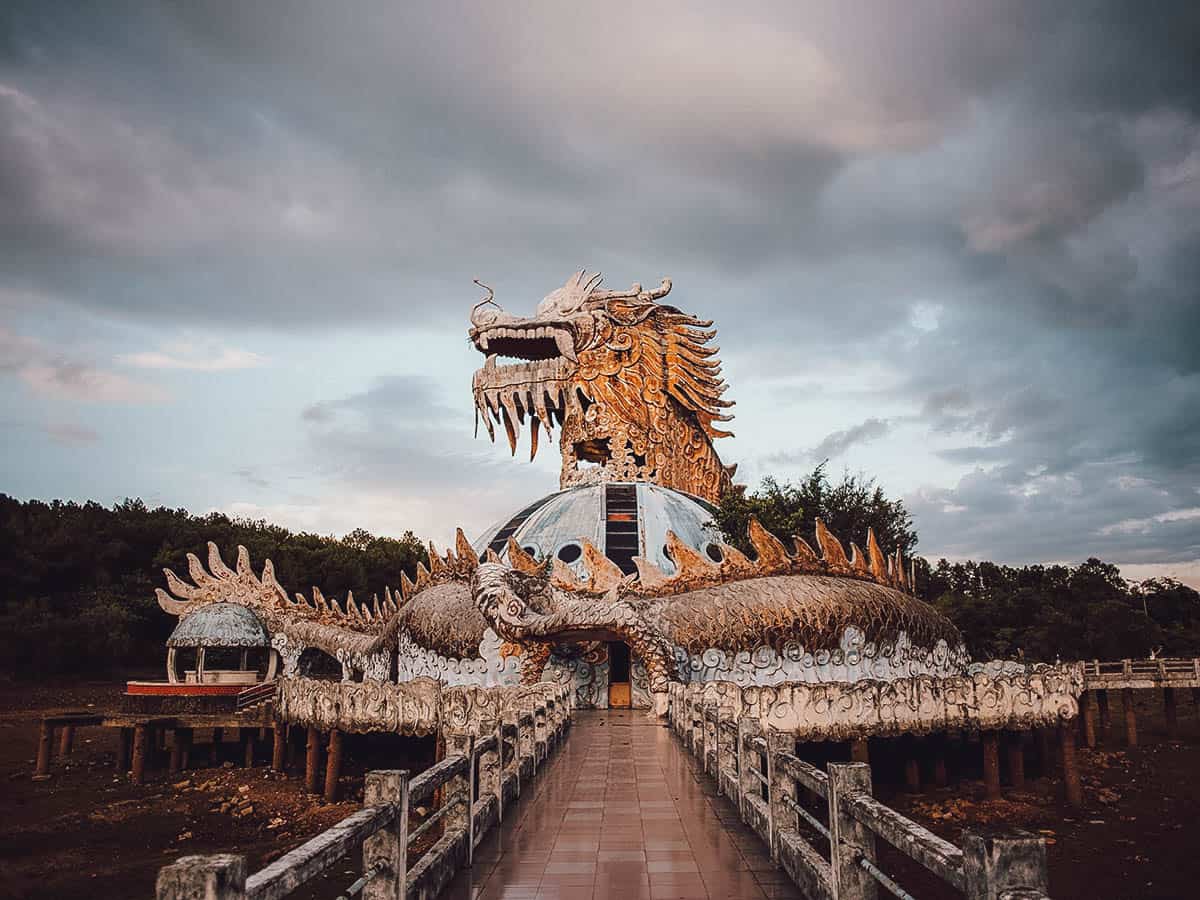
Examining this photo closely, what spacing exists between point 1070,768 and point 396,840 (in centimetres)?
1733

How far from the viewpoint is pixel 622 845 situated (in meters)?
7.02

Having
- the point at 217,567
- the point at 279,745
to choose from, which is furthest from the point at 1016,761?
the point at 217,567

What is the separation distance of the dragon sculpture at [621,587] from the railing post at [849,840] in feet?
40.4

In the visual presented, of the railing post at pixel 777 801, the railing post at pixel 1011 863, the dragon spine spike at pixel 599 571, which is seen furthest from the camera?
the dragon spine spike at pixel 599 571

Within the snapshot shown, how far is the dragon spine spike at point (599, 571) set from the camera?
19.6m

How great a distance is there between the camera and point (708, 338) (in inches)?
1121

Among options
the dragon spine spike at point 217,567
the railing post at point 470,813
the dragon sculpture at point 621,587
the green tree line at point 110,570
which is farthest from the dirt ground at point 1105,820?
the green tree line at point 110,570

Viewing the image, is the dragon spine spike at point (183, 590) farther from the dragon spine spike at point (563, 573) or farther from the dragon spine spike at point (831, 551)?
the dragon spine spike at point (831, 551)

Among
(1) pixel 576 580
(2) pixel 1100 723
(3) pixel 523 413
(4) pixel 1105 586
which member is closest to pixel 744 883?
(1) pixel 576 580

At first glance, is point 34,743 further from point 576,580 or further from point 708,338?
point 708,338

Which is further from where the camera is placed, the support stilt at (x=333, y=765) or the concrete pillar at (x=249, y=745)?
the concrete pillar at (x=249, y=745)

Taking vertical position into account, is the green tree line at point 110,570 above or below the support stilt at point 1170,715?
above

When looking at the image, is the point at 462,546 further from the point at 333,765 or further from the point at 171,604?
the point at 171,604

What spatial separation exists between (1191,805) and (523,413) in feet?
60.1
